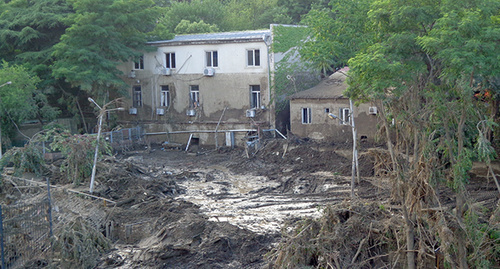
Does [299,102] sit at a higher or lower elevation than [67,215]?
higher

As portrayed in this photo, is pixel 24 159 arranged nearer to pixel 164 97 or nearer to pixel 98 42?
pixel 98 42

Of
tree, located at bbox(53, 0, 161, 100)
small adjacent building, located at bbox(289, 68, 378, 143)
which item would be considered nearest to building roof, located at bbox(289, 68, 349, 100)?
small adjacent building, located at bbox(289, 68, 378, 143)

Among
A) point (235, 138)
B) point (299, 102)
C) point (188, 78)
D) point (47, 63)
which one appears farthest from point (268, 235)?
point (47, 63)

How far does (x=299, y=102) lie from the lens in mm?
31250

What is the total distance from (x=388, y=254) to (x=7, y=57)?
3074 centimetres

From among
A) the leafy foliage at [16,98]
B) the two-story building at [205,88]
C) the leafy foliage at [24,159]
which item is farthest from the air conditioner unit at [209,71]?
the leafy foliage at [24,159]

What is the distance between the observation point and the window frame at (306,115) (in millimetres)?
30953

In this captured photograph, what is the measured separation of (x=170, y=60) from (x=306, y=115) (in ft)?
36.6

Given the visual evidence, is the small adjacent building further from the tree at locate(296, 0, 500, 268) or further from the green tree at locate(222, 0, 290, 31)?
the green tree at locate(222, 0, 290, 31)

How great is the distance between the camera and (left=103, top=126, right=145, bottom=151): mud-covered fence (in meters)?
33.1

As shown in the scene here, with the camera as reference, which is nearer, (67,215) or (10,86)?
(67,215)

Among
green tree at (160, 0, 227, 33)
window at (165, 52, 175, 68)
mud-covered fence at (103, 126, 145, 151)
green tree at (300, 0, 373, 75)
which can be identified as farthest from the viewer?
green tree at (160, 0, 227, 33)

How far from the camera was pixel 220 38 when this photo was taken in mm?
34281

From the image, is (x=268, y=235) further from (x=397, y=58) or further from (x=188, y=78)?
(x=188, y=78)
